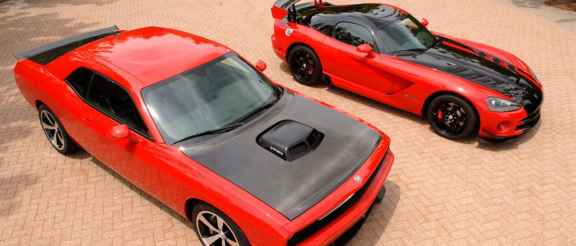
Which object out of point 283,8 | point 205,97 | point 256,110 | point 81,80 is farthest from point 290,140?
point 283,8

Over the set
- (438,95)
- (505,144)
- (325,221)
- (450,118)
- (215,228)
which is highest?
(438,95)

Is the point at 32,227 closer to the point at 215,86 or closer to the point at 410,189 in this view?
the point at 215,86

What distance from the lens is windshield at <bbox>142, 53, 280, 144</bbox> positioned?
3809 mm

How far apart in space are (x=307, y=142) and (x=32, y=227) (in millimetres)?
3016

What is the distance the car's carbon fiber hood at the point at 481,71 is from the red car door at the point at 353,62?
1.36 ft

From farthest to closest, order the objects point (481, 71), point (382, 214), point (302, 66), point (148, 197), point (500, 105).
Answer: point (302, 66)
point (481, 71)
point (500, 105)
point (148, 197)
point (382, 214)

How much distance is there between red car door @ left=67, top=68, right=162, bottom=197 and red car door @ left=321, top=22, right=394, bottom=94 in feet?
11.3

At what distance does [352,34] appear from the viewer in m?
6.27

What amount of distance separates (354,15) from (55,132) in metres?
4.57

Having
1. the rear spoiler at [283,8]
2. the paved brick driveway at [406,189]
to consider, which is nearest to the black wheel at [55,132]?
the paved brick driveway at [406,189]

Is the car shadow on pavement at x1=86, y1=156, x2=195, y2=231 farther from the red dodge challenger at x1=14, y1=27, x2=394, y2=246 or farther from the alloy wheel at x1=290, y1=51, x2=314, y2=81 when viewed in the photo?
the alloy wheel at x1=290, y1=51, x2=314, y2=81

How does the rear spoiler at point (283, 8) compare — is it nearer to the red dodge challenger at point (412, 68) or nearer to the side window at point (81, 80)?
the red dodge challenger at point (412, 68)

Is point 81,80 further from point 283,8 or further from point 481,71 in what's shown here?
point 481,71

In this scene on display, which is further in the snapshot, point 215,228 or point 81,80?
point 81,80
